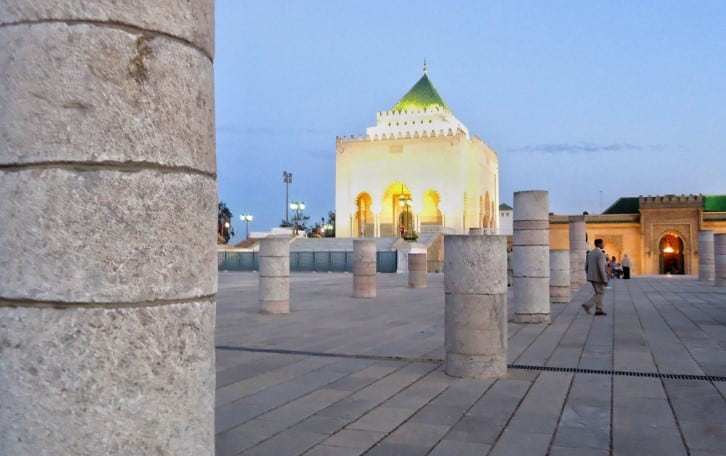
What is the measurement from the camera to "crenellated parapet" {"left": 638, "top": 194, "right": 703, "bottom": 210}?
45875 millimetres

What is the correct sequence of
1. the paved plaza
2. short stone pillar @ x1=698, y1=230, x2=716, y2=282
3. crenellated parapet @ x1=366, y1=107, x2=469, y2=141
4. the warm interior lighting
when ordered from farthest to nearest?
1. crenellated parapet @ x1=366, y1=107, x2=469, y2=141
2. the warm interior lighting
3. short stone pillar @ x1=698, y1=230, x2=716, y2=282
4. the paved plaza

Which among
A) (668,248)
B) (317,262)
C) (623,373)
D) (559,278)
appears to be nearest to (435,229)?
(317,262)

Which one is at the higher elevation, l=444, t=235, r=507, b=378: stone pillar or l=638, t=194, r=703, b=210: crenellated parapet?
l=638, t=194, r=703, b=210: crenellated parapet

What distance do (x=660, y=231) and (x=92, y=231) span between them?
4910cm

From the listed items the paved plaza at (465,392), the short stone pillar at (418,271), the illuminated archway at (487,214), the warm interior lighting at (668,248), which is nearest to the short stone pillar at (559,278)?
the paved plaza at (465,392)

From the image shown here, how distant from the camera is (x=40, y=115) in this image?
2156 mm

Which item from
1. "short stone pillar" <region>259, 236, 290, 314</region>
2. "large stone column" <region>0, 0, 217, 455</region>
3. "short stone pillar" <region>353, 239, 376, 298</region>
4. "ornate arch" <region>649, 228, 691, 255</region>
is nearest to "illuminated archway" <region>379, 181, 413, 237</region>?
"ornate arch" <region>649, 228, 691, 255</region>

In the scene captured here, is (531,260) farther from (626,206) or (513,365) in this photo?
(626,206)

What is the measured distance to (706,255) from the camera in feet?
86.3

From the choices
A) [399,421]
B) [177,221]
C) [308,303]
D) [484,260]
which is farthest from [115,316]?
[308,303]

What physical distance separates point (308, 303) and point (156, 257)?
12.8 m

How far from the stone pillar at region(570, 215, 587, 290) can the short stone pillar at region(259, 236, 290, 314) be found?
1167 cm

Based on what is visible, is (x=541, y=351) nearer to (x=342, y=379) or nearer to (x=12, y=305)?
(x=342, y=379)

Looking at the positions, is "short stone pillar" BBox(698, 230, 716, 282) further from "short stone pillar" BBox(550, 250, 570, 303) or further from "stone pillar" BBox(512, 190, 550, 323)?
"stone pillar" BBox(512, 190, 550, 323)
